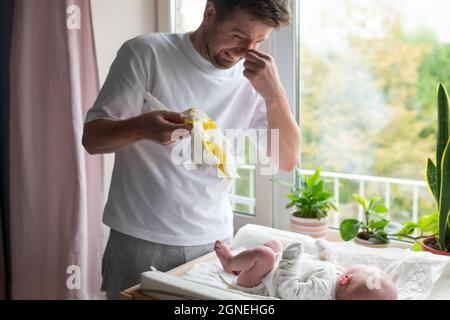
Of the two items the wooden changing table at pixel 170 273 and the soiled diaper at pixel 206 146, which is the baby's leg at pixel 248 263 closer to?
the wooden changing table at pixel 170 273

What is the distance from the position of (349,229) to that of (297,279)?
599 mm

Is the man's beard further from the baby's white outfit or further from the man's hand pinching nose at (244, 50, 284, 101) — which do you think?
the baby's white outfit

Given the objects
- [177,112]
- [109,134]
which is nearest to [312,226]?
[177,112]

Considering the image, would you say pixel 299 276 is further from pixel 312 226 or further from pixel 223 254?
pixel 312 226

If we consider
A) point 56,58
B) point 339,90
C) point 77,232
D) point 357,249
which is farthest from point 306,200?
point 56,58

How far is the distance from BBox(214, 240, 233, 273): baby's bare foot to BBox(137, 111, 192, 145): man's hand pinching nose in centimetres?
39

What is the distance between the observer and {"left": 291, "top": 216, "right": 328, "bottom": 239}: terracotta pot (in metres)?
1.86

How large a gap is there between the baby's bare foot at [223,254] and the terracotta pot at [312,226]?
0.59m

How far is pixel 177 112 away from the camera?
1223mm

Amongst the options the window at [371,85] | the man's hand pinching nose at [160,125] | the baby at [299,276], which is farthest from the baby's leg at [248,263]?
the window at [371,85]

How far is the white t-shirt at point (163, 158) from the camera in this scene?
1245 millimetres

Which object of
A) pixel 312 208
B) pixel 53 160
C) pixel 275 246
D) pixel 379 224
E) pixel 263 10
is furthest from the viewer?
pixel 53 160

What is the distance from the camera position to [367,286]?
122 centimetres

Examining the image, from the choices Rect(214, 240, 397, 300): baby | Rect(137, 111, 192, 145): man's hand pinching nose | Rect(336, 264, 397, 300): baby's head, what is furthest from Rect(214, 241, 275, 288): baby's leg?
Rect(137, 111, 192, 145): man's hand pinching nose
